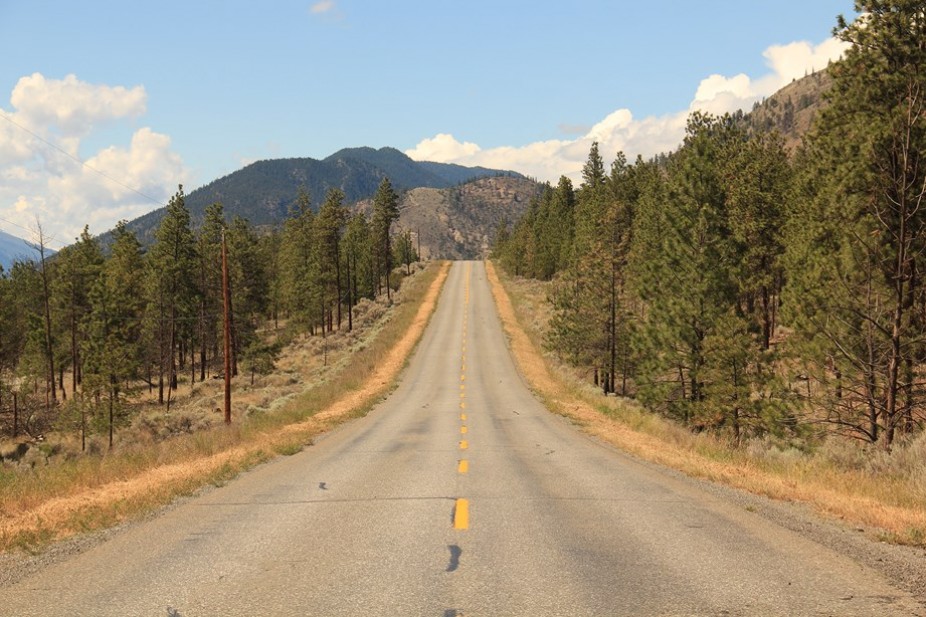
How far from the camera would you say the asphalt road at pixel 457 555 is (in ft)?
16.6

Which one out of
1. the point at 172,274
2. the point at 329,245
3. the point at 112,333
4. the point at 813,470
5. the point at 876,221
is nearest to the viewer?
the point at 813,470

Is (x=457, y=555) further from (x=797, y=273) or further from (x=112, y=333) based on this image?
(x=112, y=333)

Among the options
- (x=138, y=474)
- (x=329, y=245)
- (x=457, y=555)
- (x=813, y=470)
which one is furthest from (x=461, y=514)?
(x=329, y=245)

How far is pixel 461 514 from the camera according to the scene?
27.1 ft

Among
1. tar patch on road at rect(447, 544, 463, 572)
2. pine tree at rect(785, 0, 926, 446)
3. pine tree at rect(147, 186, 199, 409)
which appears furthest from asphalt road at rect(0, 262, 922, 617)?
pine tree at rect(147, 186, 199, 409)

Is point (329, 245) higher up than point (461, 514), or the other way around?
point (329, 245)

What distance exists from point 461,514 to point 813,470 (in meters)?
7.51

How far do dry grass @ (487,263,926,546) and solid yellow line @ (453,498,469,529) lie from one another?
4933 mm

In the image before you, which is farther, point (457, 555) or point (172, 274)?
point (172, 274)

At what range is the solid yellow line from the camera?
7.66 meters

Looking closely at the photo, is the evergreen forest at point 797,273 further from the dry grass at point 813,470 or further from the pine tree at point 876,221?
the dry grass at point 813,470

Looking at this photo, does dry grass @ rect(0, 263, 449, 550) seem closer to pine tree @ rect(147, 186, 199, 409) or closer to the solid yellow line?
the solid yellow line

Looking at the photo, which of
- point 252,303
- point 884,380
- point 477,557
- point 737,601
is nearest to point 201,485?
point 477,557

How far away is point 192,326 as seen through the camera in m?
56.7
